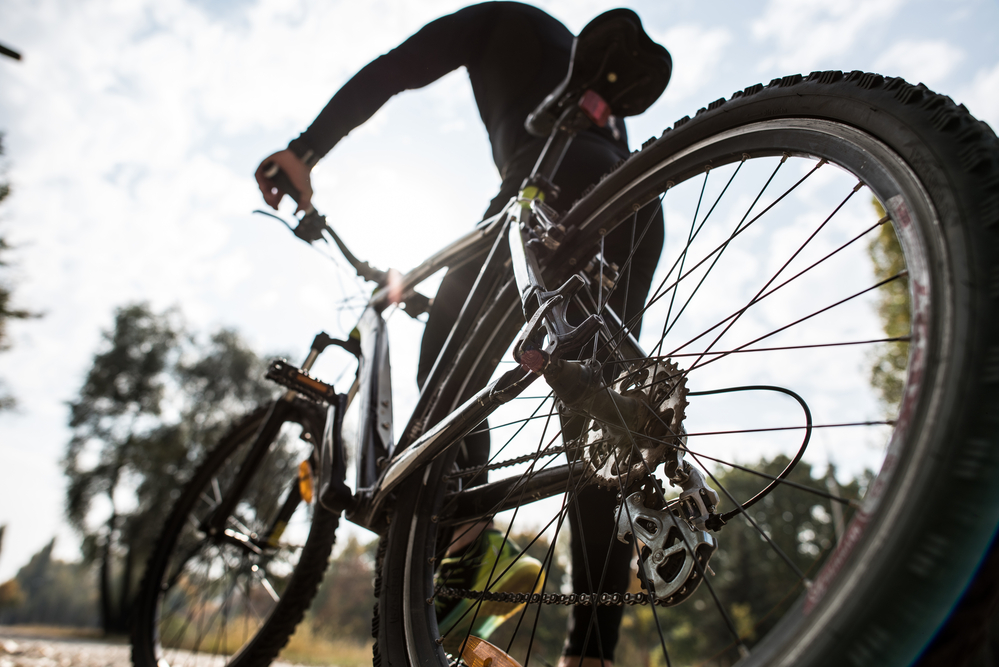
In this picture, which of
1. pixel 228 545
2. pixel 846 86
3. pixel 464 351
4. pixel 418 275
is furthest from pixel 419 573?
pixel 228 545

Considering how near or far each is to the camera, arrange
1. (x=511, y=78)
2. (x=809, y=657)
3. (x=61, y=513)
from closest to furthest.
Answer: (x=809, y=657)
(x=511, y=78)
(x=61, y=513)

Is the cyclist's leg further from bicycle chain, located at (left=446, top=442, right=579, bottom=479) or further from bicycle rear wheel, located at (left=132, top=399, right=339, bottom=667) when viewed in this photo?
bicycle rear wheel, located at (left=132, top=399, right=339, bottom=667)

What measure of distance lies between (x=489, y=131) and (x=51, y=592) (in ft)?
259

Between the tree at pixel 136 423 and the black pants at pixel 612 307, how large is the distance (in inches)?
698

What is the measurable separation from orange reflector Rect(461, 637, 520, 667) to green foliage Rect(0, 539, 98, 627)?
2148 inches

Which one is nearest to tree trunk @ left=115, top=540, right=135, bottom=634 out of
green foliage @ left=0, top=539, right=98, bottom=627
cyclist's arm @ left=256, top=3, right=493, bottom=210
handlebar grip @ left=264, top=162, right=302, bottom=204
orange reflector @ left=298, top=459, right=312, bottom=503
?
orange reflector @ left=298, top=459, right=312, bottom=503

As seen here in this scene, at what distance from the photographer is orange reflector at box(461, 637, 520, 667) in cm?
108

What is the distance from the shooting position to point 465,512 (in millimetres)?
1355

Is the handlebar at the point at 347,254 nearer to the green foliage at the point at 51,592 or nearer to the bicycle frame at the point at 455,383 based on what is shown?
the bicycle frame at the point at 455,383

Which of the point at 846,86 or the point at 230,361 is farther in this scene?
the point at 230,361

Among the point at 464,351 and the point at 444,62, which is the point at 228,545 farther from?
the point at 444,62

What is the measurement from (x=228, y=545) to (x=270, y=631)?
0.69 m

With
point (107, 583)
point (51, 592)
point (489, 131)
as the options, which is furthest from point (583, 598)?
point (51, 592)

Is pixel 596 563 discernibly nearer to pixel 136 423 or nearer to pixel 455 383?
pixel 455 383
